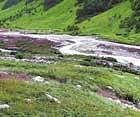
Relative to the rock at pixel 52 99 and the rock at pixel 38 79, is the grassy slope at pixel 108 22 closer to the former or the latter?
the rock at pixel 38 79

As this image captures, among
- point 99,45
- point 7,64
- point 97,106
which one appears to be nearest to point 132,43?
point 99,45

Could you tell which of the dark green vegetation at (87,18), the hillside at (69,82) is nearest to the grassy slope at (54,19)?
the dark green vegetation at (87,18)

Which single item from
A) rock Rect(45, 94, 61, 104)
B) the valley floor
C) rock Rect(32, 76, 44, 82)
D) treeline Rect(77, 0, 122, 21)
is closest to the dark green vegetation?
treeline Rect(77, 0, 122, 21)

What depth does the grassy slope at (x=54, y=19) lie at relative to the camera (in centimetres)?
15962

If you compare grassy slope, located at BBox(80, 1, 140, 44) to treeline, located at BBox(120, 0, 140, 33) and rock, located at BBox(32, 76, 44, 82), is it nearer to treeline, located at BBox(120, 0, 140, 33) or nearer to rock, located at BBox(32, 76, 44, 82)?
treeline, located at BBox(120, 0, 140, 33)

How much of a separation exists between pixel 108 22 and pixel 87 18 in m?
17.6

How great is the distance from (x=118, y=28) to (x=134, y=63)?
6398 cm

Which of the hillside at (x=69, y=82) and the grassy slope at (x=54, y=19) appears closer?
the hillside at (x=69, y=82)

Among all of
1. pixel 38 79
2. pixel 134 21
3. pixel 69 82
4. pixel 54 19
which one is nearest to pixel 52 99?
pixel 38 79

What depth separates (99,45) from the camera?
3578 inches

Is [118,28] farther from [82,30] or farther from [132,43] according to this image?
[132,43]

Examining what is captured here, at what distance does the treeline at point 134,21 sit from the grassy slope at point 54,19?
84.6 feet

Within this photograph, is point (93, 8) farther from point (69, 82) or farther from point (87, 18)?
point (69, 82)

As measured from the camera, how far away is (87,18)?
152 metres
